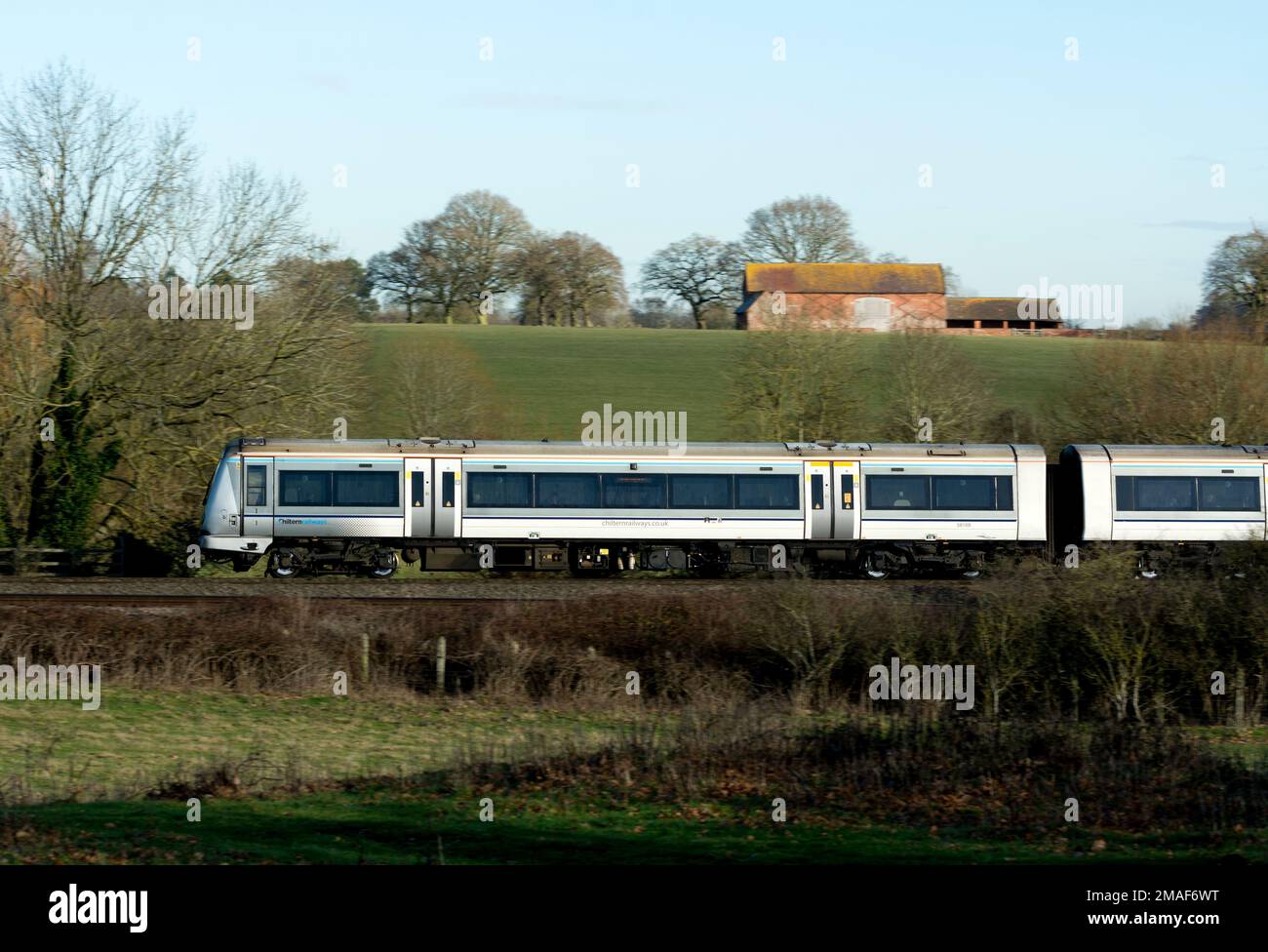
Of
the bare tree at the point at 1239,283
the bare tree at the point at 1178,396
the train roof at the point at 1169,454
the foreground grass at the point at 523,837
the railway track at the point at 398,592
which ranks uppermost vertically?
the bare tree at the point at 1239,283

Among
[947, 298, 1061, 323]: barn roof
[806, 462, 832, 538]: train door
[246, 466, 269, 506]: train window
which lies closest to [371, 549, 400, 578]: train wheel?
[246, 466, 269, 506]: train window

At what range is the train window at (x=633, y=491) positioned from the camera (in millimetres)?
28812

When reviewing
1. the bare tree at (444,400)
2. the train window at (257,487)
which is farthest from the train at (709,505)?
the bare tree at (444,400)

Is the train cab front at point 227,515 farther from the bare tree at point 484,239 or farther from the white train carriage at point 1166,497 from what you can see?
the bare tree at point 484,239

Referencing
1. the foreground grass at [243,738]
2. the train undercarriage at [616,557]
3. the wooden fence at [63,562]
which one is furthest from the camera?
the wooden fence at [63,562]

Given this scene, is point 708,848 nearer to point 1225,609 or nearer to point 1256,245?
point 1225,609

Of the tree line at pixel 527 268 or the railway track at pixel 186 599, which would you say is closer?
the railway track at pixel 186 599

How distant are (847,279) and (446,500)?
7443 centimetres

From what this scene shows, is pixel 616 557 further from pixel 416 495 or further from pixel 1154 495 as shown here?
pixel 1154 495

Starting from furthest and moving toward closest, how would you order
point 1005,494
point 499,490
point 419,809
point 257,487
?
point 1005,494
point 499,490
point 257,487
point 419,809

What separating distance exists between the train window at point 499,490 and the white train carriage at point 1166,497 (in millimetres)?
12602

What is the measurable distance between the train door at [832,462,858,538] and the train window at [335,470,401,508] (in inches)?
381

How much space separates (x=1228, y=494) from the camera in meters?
29.6

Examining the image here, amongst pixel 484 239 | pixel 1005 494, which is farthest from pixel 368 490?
pixel 484 239
